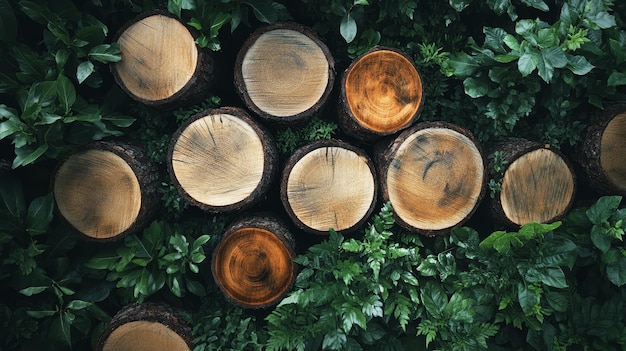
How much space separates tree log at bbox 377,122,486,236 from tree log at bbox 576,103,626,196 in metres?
0.65

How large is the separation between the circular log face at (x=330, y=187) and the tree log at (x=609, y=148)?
1.18 meters

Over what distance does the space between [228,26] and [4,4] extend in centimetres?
104

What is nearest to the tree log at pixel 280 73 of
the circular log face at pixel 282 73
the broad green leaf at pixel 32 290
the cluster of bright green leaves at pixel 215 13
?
the circular log face at pixel 282 73

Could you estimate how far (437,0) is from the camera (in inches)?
93.7

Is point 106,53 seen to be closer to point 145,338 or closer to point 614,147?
point 145,338

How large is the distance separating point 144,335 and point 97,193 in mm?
734

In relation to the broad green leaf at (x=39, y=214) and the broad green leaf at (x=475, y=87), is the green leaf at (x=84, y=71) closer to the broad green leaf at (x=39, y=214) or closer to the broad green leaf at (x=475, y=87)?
the broad green leaf at (x=39, y=214)

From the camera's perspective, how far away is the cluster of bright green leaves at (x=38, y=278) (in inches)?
86.4

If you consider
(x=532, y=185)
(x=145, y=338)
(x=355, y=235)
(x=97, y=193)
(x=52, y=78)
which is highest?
(x=52, y=78)

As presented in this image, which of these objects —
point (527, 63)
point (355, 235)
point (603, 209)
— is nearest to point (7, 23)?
point (355, 235)

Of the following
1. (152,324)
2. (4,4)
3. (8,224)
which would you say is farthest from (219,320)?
(4,4)

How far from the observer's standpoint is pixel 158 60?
84.9 inches

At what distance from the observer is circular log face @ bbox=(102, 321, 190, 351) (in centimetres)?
222

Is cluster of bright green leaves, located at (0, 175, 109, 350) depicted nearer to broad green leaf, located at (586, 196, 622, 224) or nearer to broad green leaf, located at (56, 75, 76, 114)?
broad green leaf, located at (56, 75, 76, 114)
